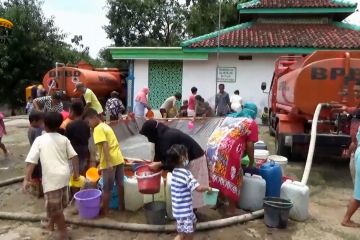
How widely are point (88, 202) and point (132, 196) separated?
2.18 ft

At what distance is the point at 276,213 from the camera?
4883 mm

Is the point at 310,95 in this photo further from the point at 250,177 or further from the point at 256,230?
the point at 256,230

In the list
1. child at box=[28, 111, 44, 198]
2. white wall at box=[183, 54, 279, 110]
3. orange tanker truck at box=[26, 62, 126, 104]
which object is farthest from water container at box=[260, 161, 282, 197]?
white wall at box=[183, 54, 279, 110]

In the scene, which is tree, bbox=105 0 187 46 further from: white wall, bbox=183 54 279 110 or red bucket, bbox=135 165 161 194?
red bucket, bbox=135 165 161 194

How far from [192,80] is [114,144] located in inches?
460

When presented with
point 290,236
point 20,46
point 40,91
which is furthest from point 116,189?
point 20,46

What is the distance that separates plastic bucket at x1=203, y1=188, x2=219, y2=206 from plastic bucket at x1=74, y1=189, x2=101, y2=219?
55.0 inches

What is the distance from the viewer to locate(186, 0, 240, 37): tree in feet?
84.9

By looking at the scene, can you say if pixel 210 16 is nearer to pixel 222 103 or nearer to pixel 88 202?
pixel 222 103

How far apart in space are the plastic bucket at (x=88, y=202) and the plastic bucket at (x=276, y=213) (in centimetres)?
216

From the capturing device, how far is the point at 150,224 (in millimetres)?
4938

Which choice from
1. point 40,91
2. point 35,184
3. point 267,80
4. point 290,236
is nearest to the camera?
point 290,236

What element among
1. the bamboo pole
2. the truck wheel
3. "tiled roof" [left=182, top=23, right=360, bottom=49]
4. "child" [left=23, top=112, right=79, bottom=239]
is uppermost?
"tiled roof" [left=182, top=23, right=360, bottom=49]

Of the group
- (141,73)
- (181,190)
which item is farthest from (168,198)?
(141,73)
